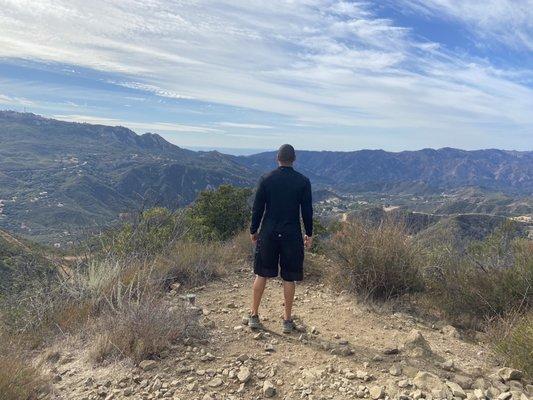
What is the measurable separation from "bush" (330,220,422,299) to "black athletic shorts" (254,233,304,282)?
1.45m

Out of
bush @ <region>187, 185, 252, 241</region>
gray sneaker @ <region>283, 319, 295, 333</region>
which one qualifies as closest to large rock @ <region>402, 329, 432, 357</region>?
gray sneaker @ <region>283, 319, 295, 333</region>

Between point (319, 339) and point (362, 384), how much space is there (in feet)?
3.27

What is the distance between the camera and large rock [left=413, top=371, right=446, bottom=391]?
11.0 feet

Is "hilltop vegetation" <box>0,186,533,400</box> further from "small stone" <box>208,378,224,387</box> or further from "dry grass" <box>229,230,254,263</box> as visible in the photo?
"small stone" <box>208,378,224,387</box>

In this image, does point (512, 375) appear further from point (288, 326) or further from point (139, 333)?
point (139, 333)

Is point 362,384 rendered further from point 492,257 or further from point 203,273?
point 203,273

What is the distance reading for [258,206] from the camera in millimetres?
4660

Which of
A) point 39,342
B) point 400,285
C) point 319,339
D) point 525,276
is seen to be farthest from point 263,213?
point 525,276

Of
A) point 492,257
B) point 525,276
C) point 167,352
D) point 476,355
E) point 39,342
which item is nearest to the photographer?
point 167,352

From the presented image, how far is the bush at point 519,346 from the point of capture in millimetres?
3612

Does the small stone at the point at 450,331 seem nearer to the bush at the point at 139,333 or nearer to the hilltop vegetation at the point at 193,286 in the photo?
the hilltop vegetation at the point at 193,286

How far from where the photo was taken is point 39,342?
179 inches

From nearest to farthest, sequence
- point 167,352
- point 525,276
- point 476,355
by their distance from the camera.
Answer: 1. point 167,352
2. point 476,355
3. point 525,276

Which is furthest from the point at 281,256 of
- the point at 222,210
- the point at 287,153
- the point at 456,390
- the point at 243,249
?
the point at 222,210
